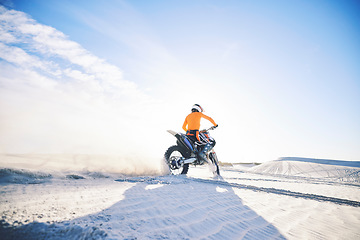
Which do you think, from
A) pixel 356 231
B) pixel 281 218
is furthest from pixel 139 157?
pixel 356 231

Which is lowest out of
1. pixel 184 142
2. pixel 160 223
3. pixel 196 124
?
pixel 160 223

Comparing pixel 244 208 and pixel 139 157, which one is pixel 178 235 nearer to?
pixel 244 208

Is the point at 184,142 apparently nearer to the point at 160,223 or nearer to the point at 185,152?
the point at 185,152

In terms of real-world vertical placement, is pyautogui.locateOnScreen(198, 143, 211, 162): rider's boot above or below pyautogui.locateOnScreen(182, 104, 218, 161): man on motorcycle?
below

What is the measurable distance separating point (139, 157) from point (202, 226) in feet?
13.0

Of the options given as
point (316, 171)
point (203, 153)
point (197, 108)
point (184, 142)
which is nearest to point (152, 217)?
point (184, 142)

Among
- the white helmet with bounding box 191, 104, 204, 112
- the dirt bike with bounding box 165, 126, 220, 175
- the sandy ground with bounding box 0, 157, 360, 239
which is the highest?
the white helmet with bounding box 191, 104, 204, 112

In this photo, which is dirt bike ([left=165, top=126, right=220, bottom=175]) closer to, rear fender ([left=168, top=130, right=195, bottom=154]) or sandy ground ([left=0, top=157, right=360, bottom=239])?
rear fender ([left=168, top=130, right=195, bottom=154])

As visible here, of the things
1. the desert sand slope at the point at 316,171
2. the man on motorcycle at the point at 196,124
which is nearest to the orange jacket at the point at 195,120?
the man on motorcycle at the point at 196,124

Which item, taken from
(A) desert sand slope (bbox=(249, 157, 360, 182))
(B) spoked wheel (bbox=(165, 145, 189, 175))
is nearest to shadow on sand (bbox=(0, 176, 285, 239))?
(B) spoked wheel (bbox=(165, 145, 189, 175))

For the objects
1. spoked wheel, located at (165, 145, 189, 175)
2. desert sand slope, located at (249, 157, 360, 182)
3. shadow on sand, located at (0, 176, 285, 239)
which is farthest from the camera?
desert sand slope, located at (249, 157, 360, 182)

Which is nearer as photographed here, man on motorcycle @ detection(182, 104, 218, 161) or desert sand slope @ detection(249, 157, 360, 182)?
man on motorcycle @ detection(182, 104, 218, 161)

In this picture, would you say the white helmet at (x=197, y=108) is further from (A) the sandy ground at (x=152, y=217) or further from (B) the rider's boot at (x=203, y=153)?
(A) the sandy ground at (x=152, y=217)

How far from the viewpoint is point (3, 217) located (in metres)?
1.22
